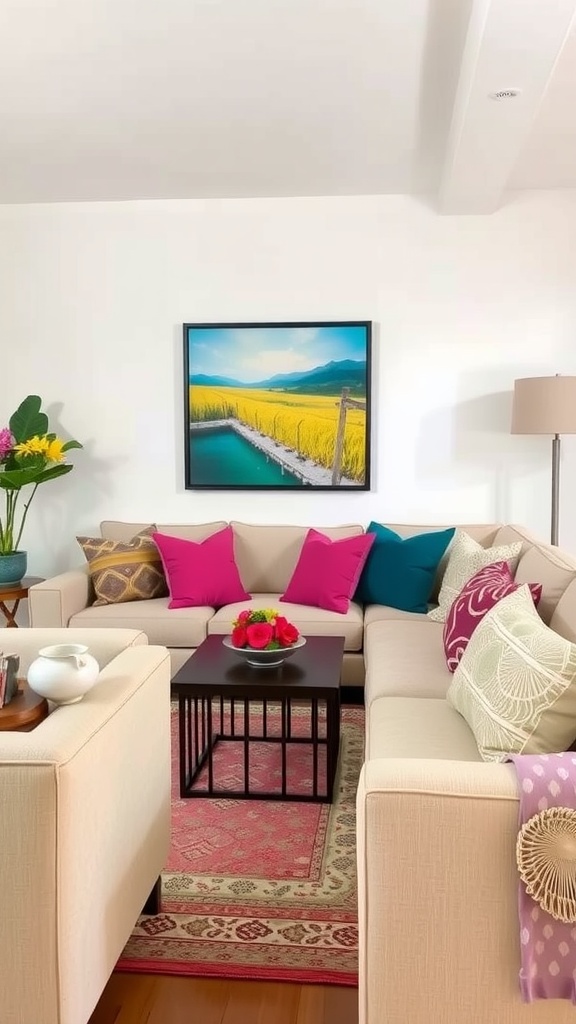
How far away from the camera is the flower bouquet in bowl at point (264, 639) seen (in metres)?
3.10

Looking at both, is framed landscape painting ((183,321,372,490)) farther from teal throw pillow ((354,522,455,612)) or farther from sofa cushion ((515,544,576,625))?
sofa cushion ((515,544,576,625))

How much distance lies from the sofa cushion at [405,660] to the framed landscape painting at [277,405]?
3.96 feet

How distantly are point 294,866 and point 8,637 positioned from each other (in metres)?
1.09

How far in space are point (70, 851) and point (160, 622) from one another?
262 centimetres

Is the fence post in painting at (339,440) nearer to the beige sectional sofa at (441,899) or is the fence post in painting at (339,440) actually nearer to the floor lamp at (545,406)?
the floor lamp at (545,406)

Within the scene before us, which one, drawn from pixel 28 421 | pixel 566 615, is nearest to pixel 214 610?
pixel 28 421

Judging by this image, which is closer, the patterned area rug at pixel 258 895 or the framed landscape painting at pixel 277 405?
the patterned area rug at pixel 258 895

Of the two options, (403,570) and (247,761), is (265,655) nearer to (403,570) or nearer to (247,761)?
(247,761)

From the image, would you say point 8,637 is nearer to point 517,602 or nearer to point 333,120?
point 517,602

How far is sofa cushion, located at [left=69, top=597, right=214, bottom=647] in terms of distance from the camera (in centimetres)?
411

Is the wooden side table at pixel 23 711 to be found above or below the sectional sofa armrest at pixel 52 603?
above

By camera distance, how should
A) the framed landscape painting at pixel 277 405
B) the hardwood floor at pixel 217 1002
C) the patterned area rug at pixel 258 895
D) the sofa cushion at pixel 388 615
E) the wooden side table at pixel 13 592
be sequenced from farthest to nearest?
the framed landscape painting at pixel 277 405 < the wooden side table at pixel 13 592 < the sofa cushion at pixel 388 615 < the patterned area rug at pixel 258 895 < the hardwood floor at pixel 217 1002

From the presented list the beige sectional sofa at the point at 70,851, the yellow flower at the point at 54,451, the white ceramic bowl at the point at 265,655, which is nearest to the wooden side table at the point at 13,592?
the yellow flower at the point at 54,451

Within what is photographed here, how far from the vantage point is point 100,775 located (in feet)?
5.48
